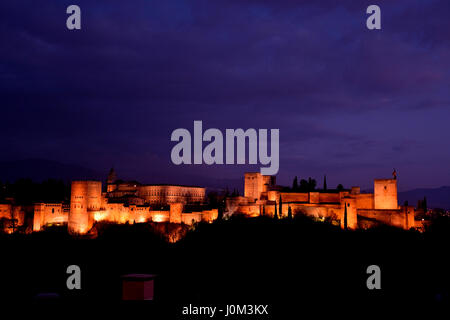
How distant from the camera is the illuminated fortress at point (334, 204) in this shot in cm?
4706

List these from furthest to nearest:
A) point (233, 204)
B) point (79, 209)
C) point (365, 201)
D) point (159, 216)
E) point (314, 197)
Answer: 1. point (233, 204)
2. point (314, 197)
3. point (365, 201)
4. point (159, 216)
5. point (79, 209)

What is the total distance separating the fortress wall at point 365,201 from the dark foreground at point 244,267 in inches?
264

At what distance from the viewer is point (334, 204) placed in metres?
50.2

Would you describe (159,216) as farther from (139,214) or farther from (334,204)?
(334,204)

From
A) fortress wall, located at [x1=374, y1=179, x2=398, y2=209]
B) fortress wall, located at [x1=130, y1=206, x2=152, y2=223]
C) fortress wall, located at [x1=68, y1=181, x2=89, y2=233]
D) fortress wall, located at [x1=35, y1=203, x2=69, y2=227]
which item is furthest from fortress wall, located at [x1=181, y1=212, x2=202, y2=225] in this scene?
fortress wall, located at [x1=374, y1=179, x2=398, y2=209]

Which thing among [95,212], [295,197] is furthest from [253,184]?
[95,212]

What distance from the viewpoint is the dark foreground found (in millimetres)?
18891

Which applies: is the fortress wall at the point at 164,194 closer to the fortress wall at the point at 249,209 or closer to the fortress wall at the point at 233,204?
the fortress wall at the point at 233,204

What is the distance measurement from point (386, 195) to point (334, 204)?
6.53m

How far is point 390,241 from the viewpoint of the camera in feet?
132
